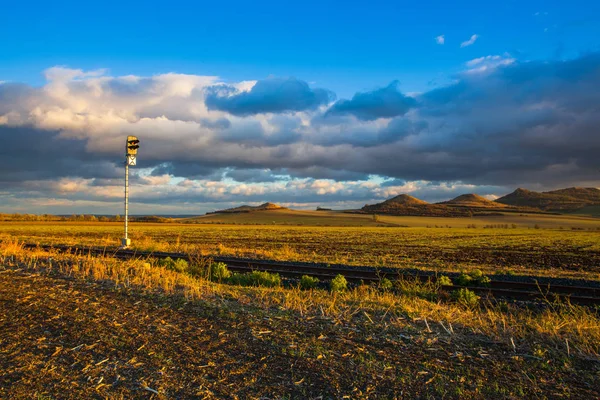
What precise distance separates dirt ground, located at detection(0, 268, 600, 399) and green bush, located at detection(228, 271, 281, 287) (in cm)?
580

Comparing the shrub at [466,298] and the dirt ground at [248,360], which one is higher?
the dirt ground at [248,360]

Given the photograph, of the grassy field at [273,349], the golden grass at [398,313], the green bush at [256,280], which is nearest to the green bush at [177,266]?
the green bush at [256,280]

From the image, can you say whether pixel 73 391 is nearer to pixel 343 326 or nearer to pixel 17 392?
pixel 17 392

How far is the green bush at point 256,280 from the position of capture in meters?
13.6

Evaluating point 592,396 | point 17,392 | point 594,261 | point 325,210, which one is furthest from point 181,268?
point 325,210

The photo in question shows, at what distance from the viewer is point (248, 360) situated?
220 inches

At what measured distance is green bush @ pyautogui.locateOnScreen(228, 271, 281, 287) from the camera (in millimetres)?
13648

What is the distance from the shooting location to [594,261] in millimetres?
27844

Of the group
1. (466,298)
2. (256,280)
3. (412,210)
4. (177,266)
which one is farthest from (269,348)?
(412,210)

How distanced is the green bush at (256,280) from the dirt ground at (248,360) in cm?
580

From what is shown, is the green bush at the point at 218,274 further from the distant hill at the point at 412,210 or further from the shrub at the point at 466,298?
the distant hill at the point at 412,210

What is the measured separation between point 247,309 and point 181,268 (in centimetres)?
777

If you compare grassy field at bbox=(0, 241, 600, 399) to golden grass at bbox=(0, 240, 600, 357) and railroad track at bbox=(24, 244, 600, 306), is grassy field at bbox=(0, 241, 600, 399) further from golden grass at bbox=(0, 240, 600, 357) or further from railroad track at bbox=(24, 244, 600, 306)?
railroad track at bbox=(24, 244, 600, 306)

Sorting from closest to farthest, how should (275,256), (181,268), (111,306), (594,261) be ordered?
(111,306) → (181,268) → (275,256) → (594,261)
